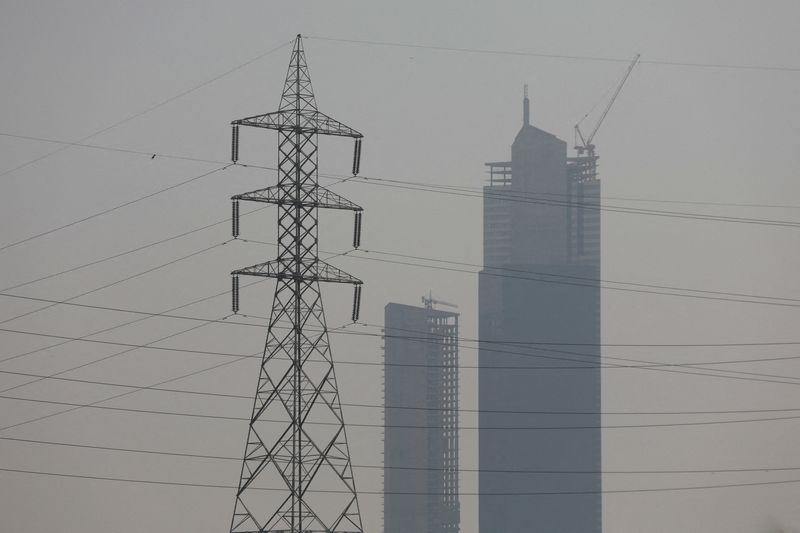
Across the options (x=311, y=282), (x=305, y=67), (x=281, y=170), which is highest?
(x=305, y=67)

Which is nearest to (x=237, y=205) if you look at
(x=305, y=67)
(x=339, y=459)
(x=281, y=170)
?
(x=281, y=170)

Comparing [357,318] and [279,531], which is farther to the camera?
[357,318]

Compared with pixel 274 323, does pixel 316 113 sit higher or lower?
higher

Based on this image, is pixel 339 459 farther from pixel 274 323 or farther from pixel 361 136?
pixel 361 136

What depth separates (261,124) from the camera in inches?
2391

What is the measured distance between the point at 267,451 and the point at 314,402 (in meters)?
2.73

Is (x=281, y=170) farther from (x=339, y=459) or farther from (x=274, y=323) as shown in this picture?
(x=339, y=459)

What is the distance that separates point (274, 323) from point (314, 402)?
3.42 m

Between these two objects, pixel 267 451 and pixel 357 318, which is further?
pixel 357 318

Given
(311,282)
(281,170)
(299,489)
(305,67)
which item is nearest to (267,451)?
(299,489)

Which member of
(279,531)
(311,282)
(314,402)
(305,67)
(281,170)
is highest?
(305,67)

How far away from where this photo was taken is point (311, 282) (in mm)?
60500

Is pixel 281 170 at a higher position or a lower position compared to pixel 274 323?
higher

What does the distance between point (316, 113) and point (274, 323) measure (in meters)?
8.93
